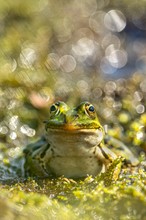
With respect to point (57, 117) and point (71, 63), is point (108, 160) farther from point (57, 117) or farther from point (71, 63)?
point (71, 63)

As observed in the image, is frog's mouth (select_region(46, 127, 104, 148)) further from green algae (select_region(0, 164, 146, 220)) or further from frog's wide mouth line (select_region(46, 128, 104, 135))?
green algae (select_region(0, 164, 146, 220))

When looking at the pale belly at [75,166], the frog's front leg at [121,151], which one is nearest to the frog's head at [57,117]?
the pale belly at [75,166]

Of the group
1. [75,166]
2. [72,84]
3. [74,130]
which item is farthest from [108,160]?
[72,84]

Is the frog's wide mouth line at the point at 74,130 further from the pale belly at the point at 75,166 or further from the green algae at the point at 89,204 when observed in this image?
the green algae at the point at 89,204

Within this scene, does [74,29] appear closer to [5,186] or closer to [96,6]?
[96,6]

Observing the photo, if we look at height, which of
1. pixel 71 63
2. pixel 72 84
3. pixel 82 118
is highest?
pixel 82 118

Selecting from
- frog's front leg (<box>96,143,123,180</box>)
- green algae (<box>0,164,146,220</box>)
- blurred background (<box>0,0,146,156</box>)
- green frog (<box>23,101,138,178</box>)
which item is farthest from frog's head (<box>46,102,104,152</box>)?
blurred background (<box>0,0,146,156</box>)

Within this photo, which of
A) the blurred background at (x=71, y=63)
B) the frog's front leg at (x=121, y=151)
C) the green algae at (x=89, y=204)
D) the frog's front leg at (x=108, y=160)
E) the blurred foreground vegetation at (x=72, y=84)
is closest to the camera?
the green algae at (x=89, y=204)
